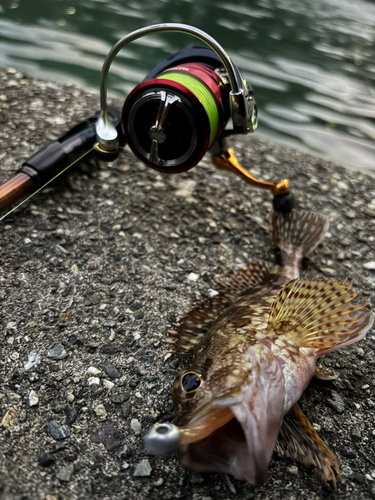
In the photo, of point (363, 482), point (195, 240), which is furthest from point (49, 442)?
point (195, 240)

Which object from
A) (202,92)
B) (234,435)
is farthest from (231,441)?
(202,92)

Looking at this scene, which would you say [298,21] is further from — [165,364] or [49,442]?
[49,442]

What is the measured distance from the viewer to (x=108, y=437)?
1701mm

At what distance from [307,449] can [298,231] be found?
135 centimetres

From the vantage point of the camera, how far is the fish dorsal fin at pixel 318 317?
182 centimetres

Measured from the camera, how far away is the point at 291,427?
167 cm

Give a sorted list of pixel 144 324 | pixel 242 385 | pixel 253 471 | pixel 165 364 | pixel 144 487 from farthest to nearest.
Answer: pixel 144 324 → pixel 165 364 → pixel 144 487 → pixel 242 385 → pixel 253 471

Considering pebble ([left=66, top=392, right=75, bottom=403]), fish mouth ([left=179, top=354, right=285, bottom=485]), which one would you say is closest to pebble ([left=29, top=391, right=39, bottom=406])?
pebble ([left=66, top=392, right=75, bottom=403])

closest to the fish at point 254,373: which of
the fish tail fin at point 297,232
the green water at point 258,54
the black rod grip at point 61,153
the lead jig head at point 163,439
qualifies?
the lead jig head at point 163,439

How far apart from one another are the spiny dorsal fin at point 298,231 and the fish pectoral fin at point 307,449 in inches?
44.4

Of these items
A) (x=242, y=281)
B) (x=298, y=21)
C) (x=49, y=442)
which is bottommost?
(x=49, y=442)

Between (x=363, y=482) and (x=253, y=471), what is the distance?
61 cm

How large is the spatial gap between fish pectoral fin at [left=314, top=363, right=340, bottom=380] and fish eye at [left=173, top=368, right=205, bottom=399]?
2.26 ft

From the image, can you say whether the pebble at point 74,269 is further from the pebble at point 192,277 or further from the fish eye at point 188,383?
the fish eye at point 188,383
